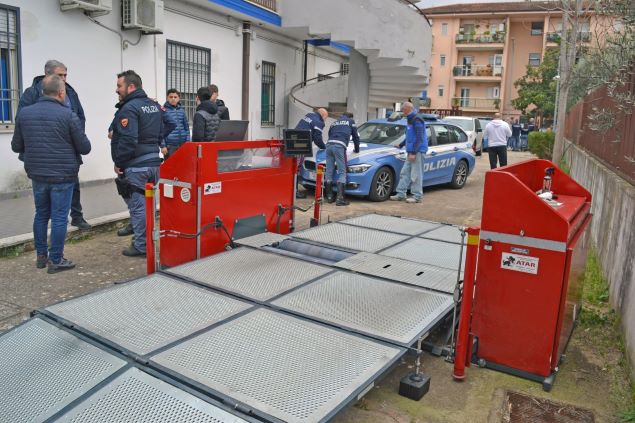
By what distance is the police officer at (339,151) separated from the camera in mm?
10070

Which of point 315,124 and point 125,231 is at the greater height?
point 315,124

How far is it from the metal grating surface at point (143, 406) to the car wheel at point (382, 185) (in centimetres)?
797

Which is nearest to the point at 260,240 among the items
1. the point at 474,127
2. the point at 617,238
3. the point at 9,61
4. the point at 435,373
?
the point at 435,373

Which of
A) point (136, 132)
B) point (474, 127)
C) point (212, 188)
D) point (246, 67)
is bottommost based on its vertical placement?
point (212, 188)

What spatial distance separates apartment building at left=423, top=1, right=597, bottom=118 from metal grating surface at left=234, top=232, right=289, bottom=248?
46706mm

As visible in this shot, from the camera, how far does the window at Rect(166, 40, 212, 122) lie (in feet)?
42.0

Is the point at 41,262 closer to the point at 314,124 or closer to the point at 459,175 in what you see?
the point at 314,124

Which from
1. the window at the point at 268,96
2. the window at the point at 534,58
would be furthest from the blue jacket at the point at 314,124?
the window at the point at 534,58

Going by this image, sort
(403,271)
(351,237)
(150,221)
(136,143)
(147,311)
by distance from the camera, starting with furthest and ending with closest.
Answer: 1. (351,237)
2. (136,143)
3. (150,221)
4. (403,271)
5. (147,311)

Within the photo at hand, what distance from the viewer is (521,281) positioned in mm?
3709

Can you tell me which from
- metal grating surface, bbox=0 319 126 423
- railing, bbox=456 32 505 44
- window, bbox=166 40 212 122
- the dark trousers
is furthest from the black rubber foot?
railing, bbox=456 32 505 44

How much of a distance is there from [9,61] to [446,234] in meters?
7.62

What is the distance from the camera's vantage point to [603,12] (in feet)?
19.5

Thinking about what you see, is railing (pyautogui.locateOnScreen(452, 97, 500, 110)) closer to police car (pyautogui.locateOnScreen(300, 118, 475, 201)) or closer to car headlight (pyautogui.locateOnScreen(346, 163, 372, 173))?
police car (pyautogui.locateOnScreen(300, 118, 475, 201))
